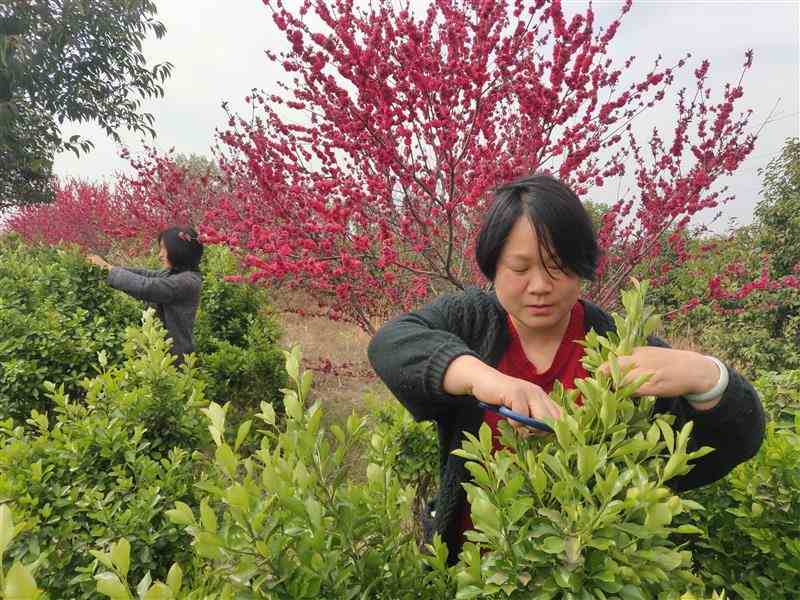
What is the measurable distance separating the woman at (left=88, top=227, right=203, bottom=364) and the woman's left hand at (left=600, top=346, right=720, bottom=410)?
3082 mm

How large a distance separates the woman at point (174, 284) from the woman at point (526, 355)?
2559 millimetres

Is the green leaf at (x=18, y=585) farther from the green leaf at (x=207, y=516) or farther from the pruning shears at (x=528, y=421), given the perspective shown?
the pruning shears at (x=528, y=421)

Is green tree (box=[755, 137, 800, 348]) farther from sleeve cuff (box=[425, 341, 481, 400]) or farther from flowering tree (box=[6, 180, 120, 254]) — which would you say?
flowering tree (box=[6, 180, 120, 254])

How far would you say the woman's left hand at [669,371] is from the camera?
2.76 ft

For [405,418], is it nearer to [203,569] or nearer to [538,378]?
[203,569]

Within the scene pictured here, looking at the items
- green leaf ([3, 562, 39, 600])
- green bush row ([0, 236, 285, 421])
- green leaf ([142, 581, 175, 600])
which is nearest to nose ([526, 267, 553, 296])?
green leaf ([142, 581, 175, 600])

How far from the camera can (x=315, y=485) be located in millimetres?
839

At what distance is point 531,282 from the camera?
42.5 inches

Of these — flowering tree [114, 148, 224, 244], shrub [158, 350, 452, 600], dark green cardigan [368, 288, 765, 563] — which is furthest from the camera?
flowering tree [114, 148, 224, 244]

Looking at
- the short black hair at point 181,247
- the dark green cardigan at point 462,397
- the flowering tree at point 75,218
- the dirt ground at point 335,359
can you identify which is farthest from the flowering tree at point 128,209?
the dark green cardigan at point 462,397

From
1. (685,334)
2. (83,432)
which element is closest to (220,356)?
(83,432)

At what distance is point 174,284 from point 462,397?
2.76 meters

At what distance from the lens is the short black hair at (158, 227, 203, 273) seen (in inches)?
133

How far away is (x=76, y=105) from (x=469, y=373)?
29.8 feet
